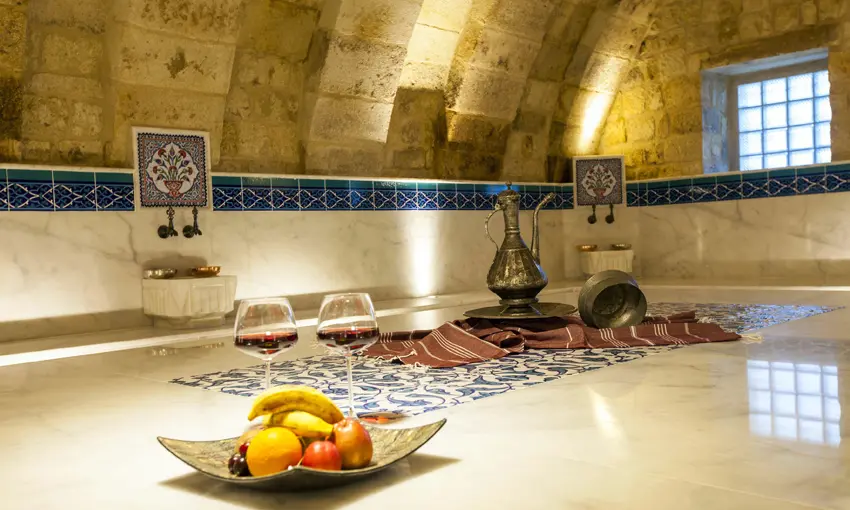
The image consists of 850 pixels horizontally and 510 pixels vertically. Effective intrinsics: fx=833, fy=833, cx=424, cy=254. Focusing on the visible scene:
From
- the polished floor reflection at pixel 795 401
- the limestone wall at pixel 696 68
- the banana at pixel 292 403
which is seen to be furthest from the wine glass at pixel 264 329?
the limestone wall at pixel 696 68

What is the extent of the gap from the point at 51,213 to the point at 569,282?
398 centimetres

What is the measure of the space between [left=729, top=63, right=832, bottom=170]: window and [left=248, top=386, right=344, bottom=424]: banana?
585cm

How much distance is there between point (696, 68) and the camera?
6848 millimetres

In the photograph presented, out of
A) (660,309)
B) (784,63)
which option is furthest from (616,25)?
(660,309)

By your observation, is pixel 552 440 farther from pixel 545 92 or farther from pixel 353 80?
pixel 545 92

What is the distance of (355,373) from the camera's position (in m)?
2.83

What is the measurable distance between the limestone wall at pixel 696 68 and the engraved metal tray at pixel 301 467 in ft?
18.2

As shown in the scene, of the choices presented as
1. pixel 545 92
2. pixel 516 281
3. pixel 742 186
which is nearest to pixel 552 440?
pixel 516 281

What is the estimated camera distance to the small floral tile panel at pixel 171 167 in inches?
182

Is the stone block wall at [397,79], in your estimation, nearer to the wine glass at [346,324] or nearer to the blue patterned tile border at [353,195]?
the blue patterned tile border at [353,195]

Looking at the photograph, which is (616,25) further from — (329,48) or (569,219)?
(329,48)

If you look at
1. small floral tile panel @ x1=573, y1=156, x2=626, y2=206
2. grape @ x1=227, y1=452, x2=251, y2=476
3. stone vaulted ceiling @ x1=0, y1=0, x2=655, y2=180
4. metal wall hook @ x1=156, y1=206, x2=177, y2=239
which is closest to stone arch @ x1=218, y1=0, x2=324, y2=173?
stone vaulted ceiling @ x1=0, y1=0, x2=655, y2=180

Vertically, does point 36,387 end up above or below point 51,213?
below

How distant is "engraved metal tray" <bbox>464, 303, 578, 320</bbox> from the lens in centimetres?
339
